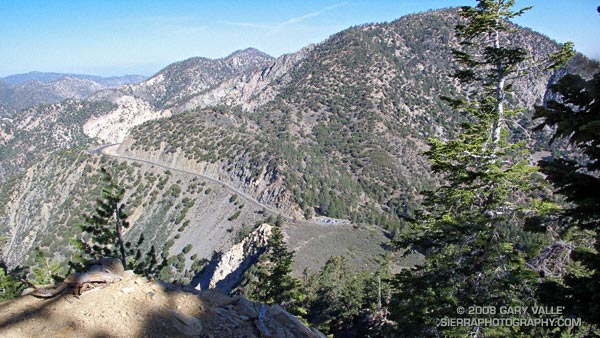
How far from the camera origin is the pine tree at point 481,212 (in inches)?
292

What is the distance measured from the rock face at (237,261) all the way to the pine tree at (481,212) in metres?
31.2

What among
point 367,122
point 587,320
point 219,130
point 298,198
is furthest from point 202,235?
point 367,122

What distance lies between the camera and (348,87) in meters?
116

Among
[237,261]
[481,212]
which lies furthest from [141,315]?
[237,261]

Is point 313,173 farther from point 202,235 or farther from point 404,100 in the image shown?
point 404,100

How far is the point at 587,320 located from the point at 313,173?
223ft

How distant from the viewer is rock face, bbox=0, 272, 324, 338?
18.4 feet

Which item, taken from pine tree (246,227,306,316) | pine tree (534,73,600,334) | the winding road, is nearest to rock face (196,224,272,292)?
the winding road

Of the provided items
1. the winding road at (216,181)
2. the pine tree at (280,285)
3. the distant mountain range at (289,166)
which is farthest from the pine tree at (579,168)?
the winding road at (216,181)

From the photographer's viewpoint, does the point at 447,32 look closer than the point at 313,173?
No

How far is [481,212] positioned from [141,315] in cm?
769

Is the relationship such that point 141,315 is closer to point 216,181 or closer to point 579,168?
point 579,168

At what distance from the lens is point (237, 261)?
41.4 m

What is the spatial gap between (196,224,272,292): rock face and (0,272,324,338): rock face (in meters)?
31.7
